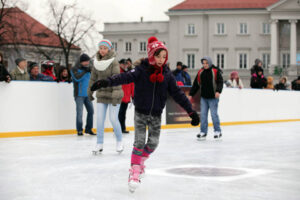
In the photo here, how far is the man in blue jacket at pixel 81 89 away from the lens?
1230 centimetres

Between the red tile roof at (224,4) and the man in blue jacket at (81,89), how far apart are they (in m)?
53.9

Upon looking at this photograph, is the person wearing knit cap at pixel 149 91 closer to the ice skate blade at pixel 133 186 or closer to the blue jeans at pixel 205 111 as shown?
the ice skate blade at pixel 133 186

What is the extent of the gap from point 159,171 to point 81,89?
5992mm

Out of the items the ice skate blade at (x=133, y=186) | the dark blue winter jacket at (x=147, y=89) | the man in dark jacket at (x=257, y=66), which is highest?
the man in dark jacket at (x=257, y=66)

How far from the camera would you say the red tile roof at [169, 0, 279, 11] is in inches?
2539

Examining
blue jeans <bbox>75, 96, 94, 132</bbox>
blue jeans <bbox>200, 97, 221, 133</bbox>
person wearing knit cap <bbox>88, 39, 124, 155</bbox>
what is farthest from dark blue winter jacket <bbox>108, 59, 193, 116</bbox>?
blue jeans <bbox>75, 96, 94, 132</bbox>

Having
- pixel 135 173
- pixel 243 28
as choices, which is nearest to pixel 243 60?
pixel 243 28

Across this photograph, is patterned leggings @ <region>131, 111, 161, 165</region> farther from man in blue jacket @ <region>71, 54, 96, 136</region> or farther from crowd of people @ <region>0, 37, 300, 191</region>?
man in blue jacket @ <region>71, 54, 96, 136</region>

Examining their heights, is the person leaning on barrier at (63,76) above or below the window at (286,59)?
below

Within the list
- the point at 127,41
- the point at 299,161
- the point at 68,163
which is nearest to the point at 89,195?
the point at 68,163

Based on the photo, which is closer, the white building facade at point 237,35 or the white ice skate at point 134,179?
the white ice skate at point 134,179

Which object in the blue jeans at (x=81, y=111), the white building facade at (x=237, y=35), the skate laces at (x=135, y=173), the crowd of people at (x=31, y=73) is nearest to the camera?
the skate laces at (x=135, y=173)

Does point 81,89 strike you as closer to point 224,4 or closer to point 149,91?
point 149,91

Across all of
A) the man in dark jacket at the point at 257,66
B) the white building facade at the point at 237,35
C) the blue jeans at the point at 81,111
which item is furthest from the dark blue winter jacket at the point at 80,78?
the white building facade at the point at 237,35
